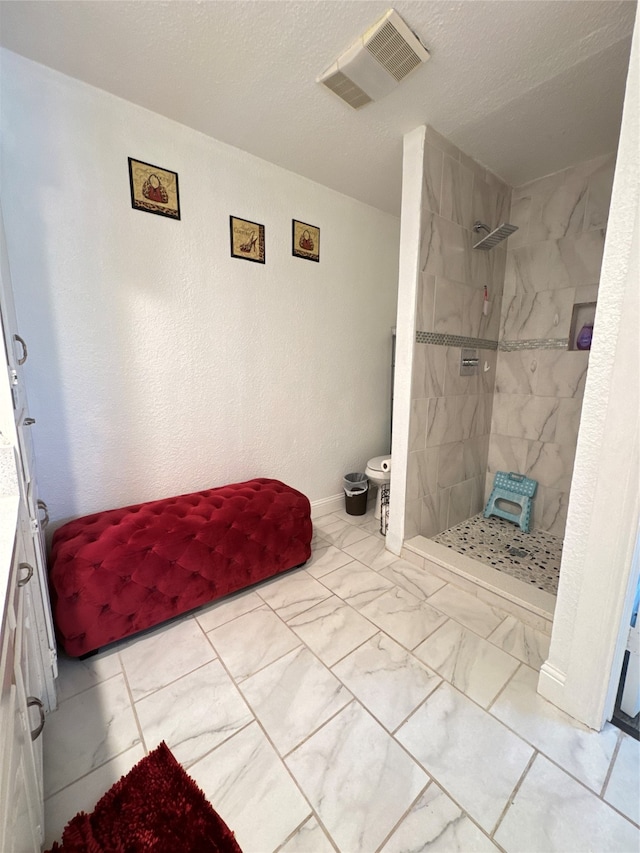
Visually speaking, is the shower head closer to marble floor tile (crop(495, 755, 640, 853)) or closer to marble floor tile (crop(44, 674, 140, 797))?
marble floor tile (crop(495, 755, 640, 853))

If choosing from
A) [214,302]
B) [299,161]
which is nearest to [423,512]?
[214,302]

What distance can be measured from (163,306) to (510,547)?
9.02ft

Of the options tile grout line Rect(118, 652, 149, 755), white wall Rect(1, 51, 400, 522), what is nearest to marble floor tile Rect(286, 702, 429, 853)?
tile grout line Rect(118, 652, 149, 755)

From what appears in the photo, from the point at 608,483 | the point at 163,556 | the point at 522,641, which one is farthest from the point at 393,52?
the point at 522,641

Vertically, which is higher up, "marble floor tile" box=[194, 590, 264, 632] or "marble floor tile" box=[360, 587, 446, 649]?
"marble floor tile" box=[360, 587, 446, 649]

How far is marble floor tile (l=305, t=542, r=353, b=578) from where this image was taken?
7.03 ft

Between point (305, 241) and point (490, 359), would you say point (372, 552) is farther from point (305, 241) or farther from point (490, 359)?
point (305, 241)

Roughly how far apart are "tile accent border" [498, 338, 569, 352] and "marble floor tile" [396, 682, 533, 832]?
235cm

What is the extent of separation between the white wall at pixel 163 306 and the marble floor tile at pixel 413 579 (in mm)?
902

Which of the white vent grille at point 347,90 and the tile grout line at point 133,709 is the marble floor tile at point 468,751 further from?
the white vent grille at point 347,90

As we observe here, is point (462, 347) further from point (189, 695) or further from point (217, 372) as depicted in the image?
point (189, 695)

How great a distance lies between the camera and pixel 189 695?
4.38 ft

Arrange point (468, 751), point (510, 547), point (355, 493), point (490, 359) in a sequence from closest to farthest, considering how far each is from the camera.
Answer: point (468, 751)
point (510, 547)
point (490, 359)
point (355, 493)

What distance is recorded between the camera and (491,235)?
7.07 feet
